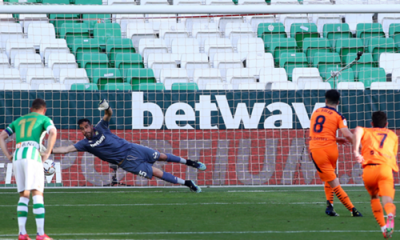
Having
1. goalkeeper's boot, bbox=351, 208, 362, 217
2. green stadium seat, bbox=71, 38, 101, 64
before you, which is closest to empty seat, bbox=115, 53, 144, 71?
green stadium seat, bbox=71, 38, 101, 64

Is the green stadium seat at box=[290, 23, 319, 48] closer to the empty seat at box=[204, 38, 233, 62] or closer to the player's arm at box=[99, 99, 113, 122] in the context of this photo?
the empty seat at box=[204, 38, 233, 62]

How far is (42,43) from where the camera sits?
15.3 meters

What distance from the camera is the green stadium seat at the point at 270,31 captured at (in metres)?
16.3

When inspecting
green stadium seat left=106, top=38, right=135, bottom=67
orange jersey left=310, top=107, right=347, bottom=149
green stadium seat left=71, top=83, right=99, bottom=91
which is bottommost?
orange jersey left=310, top=107, right=347, bottom=149

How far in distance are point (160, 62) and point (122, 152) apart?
433 cm

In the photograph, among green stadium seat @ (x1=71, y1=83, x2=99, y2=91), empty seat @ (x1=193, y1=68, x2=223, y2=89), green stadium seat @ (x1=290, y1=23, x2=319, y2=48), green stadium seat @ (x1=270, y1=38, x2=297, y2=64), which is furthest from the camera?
green stadium seat @ (x1=290, y1=23, x2=319, y2=48)

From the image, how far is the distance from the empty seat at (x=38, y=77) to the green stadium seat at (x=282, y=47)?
20.3 feet

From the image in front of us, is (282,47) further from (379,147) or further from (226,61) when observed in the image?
(379,147)

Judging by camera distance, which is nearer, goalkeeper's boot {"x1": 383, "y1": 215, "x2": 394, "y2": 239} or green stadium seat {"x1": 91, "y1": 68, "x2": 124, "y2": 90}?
goalkeeper's boot {"x1": 383, "y1": 215, "x2": 394, "y2": 239}

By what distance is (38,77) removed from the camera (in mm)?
13906

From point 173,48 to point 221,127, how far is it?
149 inches

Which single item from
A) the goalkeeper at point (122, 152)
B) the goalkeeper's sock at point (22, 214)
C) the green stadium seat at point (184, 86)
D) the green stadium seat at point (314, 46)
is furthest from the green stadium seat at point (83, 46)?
the goalkeeper's sock at point (22, 214)

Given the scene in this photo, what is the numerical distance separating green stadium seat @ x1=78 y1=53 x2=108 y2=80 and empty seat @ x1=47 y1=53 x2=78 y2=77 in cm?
28

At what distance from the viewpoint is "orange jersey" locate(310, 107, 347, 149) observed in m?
7.87
